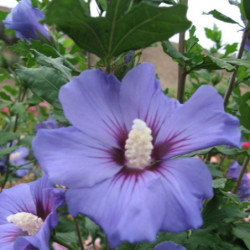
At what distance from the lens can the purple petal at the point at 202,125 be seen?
0.50 metres

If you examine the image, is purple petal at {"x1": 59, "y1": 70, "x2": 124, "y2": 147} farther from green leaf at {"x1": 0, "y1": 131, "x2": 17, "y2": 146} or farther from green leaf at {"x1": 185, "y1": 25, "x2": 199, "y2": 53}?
green leaf at {"x1": 0, "y1": 131, "x2": 17, "y2": 146}

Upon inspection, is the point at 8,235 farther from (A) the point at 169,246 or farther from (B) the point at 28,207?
(A) the point at 169,246

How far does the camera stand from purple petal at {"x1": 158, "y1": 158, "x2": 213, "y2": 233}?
18.3 inches

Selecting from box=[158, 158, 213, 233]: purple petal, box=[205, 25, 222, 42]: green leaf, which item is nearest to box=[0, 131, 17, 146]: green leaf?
box=[158, 158, 213, 233]: purple petal

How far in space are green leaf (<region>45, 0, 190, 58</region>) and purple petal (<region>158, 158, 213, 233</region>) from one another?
204mm

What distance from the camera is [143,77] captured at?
55 centimetres

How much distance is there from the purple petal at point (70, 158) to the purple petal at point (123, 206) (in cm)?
2

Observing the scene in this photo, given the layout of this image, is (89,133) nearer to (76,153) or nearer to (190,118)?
(76,153)

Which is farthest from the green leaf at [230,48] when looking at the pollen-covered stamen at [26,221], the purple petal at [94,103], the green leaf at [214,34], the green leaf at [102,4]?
the pollen-covered stamen at [26,221]

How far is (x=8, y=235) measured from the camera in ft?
2.17

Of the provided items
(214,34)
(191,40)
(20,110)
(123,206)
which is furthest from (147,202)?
(214,34)

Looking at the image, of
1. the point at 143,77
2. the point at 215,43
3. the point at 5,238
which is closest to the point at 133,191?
the point at 143,77

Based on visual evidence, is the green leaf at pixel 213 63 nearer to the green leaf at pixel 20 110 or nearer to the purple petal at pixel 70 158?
the purple petal at pixel 70 158

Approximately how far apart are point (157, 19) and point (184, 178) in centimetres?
24
